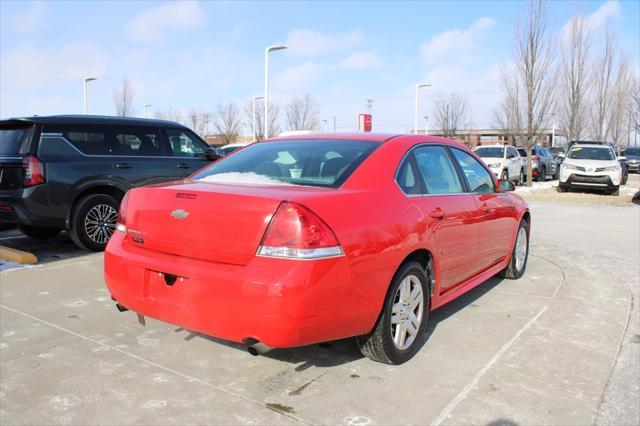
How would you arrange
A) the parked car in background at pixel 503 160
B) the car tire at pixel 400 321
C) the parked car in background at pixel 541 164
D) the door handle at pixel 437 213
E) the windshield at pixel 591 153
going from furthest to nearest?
the parked car in background at pixel 541 164 → the parked car in background at pixel 503 160 → the windshield at pixel 591 153 → the door handle at pixel 437 213 → the car tire at pixel 400 321

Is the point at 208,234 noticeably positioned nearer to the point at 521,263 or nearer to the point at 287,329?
the point at 287,329

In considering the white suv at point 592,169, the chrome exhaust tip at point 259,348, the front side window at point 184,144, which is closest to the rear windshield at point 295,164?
the chrome exhaust tip at point 259,348

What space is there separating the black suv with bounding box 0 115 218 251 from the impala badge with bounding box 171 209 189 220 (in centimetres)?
430

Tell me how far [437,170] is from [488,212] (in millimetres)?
848

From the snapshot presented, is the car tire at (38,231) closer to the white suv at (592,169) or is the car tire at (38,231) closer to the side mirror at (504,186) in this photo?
the side mirror at (504,186)

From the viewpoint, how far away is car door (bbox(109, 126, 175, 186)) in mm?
A: 7492

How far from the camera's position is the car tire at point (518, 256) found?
573 cm

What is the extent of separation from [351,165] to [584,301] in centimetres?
315

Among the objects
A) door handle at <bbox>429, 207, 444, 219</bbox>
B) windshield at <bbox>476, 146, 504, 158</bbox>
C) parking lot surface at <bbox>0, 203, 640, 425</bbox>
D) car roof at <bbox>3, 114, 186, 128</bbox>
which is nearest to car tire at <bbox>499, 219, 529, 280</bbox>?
parking lot surface at <bbox>0, 203, 640, 425</bbox>

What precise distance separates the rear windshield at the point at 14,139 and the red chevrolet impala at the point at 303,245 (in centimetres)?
385

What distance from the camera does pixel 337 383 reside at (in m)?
3.26

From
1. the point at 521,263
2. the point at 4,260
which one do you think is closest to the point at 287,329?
the point at 521,263

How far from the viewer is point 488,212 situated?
4.72 meters

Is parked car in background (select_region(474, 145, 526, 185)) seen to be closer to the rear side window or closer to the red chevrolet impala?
the rear side window
